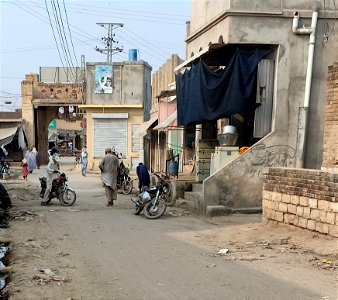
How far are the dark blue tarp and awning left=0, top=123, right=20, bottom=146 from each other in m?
24.2

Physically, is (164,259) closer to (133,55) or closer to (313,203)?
(313,203)

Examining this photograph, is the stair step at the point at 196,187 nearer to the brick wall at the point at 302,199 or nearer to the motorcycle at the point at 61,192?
the motorcycle at the point at 61,192

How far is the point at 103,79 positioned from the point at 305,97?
20.8 metres

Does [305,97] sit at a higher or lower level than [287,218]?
higher

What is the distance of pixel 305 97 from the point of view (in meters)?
12.0

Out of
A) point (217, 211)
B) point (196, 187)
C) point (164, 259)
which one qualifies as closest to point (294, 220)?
point (217, 211)

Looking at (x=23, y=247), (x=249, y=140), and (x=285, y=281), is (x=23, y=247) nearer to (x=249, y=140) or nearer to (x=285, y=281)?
(x=285, y=281)

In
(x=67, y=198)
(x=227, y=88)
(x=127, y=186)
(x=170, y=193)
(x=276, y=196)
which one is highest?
(x=227, y=88)

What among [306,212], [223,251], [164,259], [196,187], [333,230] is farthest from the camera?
[196,187]

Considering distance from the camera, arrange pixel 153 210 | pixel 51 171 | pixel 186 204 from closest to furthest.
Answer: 1. pixel 153 210
2. pixel 186 204
3. pixel 51 171

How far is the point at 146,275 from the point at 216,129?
10741mm

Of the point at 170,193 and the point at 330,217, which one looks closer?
the point at 330,217

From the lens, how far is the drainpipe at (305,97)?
39.1ft

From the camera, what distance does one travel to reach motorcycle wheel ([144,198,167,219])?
37.9 ft
